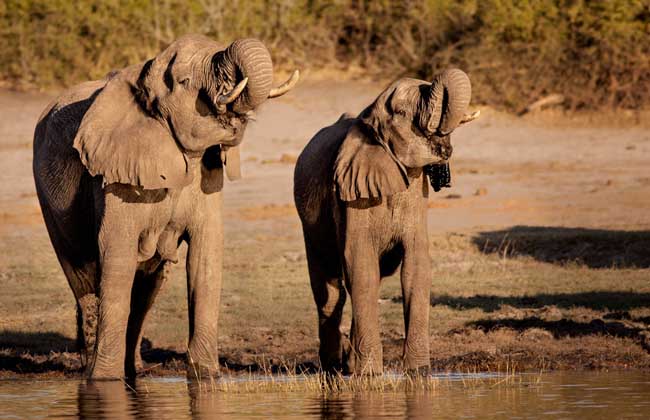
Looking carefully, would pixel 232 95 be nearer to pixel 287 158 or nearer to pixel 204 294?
pixel 204 294

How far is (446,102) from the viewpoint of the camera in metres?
10.5

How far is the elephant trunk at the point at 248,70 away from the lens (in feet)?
32.8

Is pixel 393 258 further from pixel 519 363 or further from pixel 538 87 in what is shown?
pixel 538 87

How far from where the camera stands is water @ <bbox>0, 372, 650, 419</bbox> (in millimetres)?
9578

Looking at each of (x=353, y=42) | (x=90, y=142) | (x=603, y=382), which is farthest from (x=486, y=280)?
(x=353, y=42)

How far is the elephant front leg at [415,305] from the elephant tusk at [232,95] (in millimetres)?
1677

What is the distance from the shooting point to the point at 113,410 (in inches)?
389

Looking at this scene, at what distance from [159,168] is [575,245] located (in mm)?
8801

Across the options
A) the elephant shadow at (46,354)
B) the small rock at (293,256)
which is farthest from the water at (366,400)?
the small rock at (293,256)

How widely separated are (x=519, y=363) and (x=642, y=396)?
201 cm

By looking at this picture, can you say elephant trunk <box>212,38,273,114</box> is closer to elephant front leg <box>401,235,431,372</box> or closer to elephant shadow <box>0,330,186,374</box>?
elephant front leg <box>401,235,431,372</box>

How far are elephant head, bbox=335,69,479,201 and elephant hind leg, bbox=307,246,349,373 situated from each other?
1.22 m

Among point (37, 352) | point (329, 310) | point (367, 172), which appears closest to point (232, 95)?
point (367, 172)

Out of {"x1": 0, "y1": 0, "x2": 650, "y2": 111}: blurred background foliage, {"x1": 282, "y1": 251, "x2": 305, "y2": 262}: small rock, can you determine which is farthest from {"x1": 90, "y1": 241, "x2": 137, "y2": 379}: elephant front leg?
{"x1": 0, "y1": 0, "x2": 650, "y2": 111}: blurred background foliage
